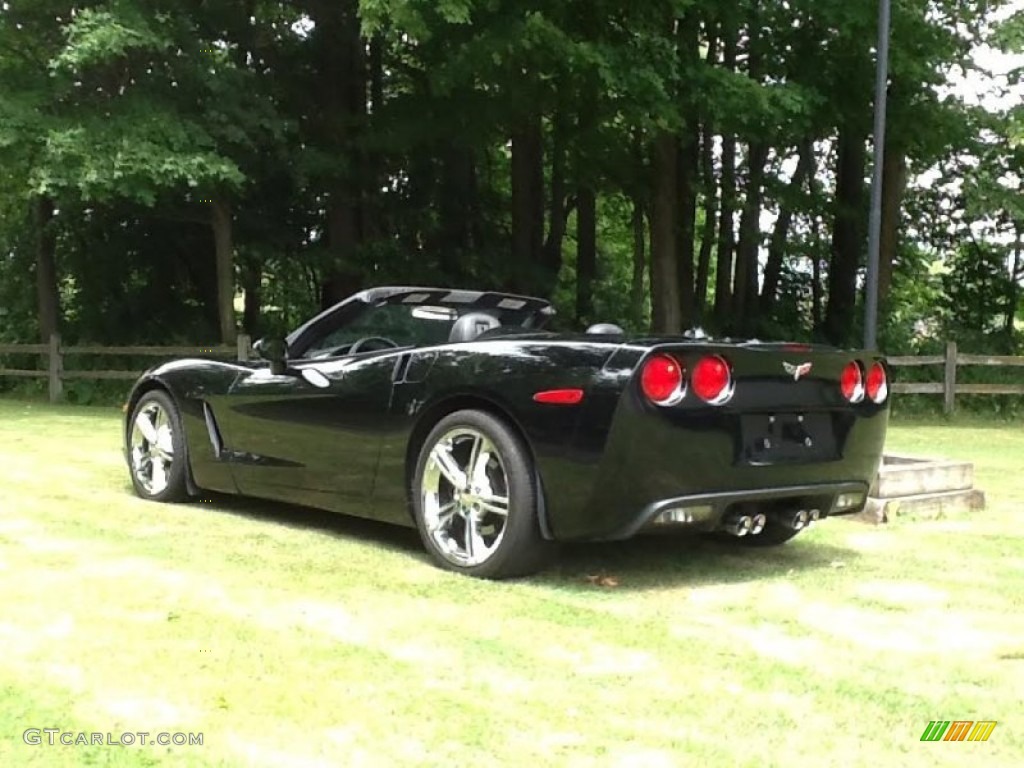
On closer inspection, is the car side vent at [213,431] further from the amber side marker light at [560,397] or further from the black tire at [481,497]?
the amber side marker light at [560,397]

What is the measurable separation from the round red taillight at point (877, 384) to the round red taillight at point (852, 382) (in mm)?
42

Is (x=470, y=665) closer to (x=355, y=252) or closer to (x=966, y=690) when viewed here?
(x=966, y=690)

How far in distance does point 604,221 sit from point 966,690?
28205 mm

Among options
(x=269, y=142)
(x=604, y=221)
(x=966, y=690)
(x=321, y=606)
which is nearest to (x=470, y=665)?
(x=321, y=606)

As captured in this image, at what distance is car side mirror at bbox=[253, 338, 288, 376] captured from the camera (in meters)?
5.82

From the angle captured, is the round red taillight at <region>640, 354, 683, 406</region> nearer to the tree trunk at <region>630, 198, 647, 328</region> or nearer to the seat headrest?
the seat headrest

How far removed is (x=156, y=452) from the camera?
6.66 metres

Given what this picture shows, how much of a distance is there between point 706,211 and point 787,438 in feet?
54.0

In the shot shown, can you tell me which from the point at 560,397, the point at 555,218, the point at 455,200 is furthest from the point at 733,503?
the point at 555,218

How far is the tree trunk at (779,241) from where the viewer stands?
21.6m

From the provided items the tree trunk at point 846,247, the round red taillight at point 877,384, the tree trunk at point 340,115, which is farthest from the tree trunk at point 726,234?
the round red taillight at point 877,384

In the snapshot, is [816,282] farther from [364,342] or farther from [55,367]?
[364,342]

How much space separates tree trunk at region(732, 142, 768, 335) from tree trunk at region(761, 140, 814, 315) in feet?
0.81

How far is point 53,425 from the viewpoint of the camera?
12352mm
